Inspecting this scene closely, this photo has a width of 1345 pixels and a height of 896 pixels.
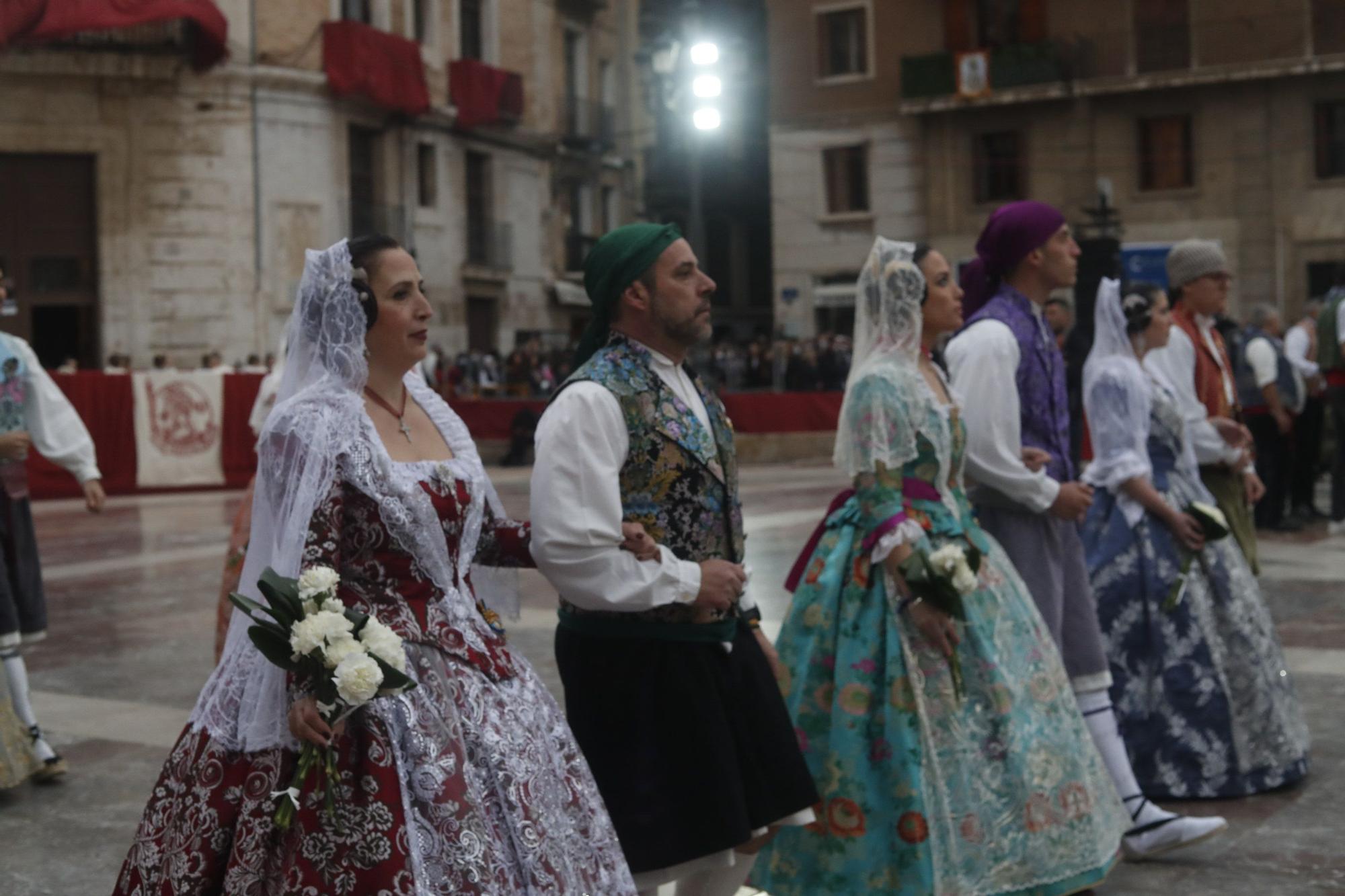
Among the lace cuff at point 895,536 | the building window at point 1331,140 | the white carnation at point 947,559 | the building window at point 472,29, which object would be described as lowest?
the white carnation at point 947,559

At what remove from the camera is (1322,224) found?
1212 inches

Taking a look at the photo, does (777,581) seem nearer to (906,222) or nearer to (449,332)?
(449,332)

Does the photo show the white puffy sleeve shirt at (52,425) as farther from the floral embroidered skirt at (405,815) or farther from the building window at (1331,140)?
the building window at (1331,140)

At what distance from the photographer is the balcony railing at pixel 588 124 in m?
38.7

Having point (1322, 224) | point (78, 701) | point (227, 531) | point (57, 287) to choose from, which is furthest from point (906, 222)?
point (78, 701)

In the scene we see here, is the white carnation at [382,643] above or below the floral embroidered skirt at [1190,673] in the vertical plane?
above

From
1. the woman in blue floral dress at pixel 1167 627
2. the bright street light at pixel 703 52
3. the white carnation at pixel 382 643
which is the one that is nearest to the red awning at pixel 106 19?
the bright street light at pixel 703 52

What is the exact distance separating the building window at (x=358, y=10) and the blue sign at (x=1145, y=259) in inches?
576

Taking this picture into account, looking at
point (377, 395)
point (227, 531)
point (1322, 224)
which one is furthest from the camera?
point (1322, 224)

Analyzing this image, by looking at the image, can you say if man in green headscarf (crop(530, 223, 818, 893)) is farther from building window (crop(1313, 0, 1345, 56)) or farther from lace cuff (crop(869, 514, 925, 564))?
building window (crop(1313, 0, 1345, 56))

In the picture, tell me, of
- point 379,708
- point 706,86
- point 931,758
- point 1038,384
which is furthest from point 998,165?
point 379,708

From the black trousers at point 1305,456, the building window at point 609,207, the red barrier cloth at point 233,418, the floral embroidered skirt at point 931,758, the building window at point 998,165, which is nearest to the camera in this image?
the floral embroidered skirt at point 931,758

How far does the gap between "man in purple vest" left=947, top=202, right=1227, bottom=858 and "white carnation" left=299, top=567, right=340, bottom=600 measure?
2.41 meters

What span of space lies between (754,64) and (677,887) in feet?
141
